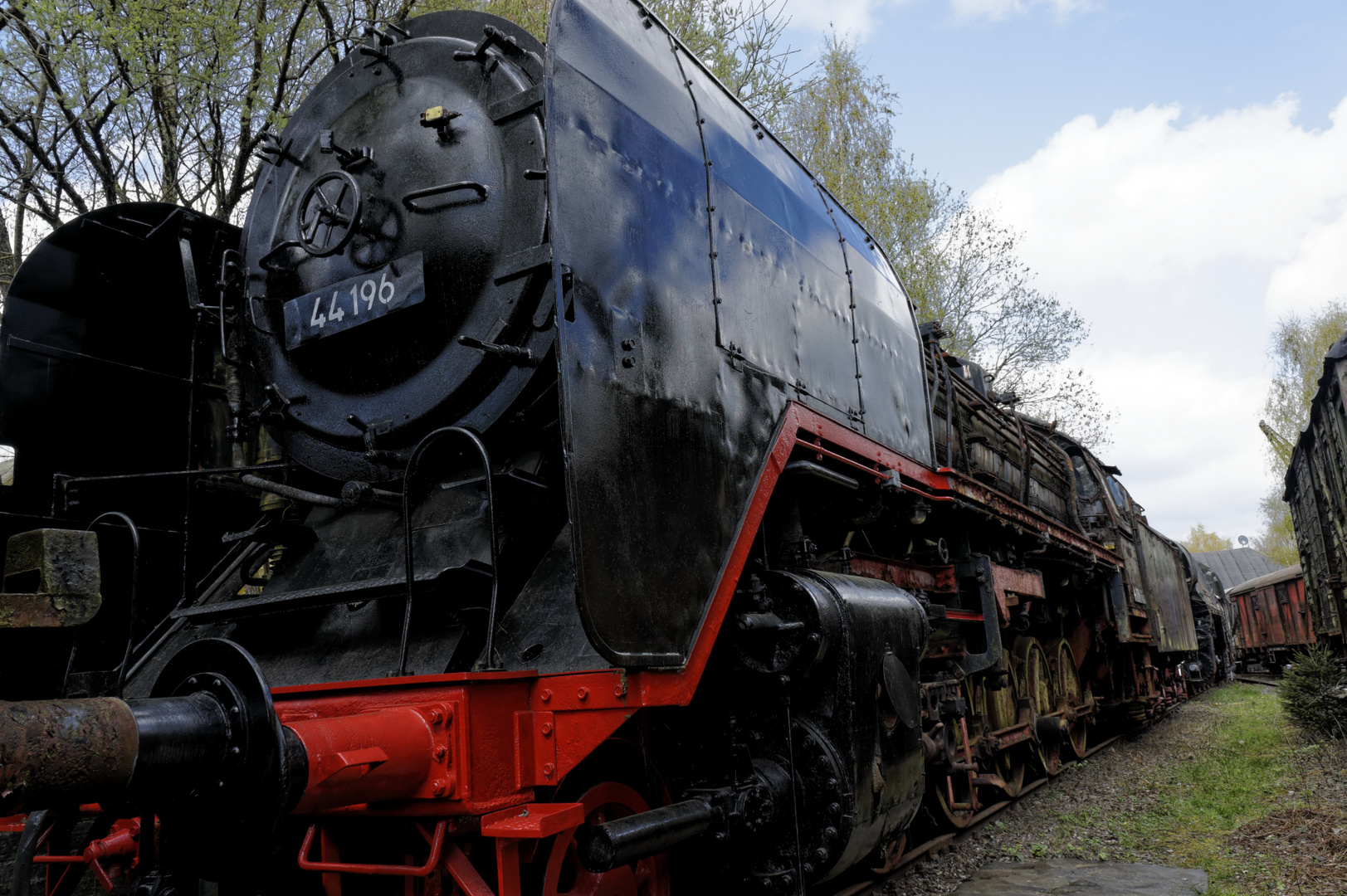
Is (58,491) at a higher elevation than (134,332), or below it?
below

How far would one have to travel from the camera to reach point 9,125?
768 cm

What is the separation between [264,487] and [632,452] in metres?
1.50

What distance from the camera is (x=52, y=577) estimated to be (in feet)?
5.77

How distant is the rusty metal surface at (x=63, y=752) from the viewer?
144 cm

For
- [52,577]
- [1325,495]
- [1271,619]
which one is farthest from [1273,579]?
[52,577]

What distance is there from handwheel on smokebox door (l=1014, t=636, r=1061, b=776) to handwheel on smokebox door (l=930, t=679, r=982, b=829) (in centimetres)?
109

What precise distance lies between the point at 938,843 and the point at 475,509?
3.09m

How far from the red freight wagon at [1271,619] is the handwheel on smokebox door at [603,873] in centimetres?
1811

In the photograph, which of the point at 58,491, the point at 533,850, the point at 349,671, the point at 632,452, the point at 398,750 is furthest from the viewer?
the point at 58,491

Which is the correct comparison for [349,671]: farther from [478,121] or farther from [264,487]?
[478,121]

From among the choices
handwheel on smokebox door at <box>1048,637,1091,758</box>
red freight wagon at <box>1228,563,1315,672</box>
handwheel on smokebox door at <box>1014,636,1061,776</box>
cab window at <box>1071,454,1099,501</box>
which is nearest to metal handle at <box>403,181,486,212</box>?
handwheel on smokebox door at <box>1014,636,1061,776</box>

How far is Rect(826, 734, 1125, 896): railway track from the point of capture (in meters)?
3.72

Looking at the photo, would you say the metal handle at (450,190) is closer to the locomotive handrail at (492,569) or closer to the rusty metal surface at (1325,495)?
the locomotive handrail at (492,569)

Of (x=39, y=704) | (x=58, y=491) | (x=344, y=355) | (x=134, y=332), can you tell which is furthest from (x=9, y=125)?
(x=39, y=704)
